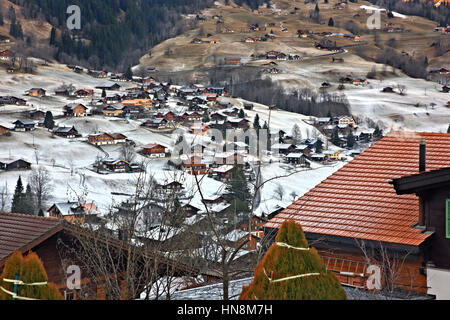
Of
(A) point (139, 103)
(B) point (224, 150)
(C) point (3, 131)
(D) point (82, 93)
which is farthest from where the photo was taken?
Result: (D) point (82, 93)

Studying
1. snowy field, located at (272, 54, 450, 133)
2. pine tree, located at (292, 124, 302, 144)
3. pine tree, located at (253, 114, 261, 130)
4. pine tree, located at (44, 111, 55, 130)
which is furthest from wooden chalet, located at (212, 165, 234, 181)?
snowy field, located at (272, 54, 450, 133)

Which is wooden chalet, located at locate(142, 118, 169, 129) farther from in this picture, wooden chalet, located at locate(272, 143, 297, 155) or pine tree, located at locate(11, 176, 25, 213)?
pine tree, located at locate(11, 176, 25, 213)

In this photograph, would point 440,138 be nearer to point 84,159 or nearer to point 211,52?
point 84,159

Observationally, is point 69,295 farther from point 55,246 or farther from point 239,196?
point 239,196

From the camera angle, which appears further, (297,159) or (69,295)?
(297,159)

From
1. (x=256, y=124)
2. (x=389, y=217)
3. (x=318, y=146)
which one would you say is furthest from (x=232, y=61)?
(x=389, y=217)

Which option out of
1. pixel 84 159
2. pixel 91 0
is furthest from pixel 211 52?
pixel 84 159
